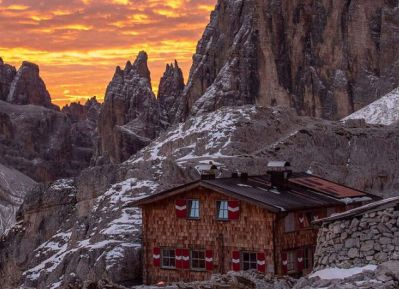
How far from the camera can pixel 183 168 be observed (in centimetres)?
5534

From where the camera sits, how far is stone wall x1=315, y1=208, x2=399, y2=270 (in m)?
21.6

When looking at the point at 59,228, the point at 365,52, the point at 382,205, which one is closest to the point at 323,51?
the point at 365,52

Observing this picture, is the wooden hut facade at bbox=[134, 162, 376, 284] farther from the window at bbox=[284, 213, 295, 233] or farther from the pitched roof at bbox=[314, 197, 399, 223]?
the pitched roof at bbox=[314, 197, 399, 223]

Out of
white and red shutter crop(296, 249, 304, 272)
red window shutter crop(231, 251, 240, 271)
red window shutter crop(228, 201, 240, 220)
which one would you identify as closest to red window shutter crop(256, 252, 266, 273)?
red window shutter crop(231, 251, 240, 271)

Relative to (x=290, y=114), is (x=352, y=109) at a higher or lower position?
higher

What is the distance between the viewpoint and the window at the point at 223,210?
40469 millimetres

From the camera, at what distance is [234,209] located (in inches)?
1576

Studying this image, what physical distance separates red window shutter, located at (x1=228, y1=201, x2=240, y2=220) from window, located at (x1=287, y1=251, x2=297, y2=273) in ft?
9.73

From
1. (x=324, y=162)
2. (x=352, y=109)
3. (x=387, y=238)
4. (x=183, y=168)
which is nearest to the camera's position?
(x=387, y=238)

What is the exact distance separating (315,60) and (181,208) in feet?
509

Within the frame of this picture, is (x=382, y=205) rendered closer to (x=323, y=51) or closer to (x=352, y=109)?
(x=352, y=109)

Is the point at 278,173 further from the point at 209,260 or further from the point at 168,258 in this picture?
the point at 168,258

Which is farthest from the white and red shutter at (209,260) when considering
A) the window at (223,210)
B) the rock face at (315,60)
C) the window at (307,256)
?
the rock face at (315,60)

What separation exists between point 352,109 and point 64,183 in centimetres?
11548
